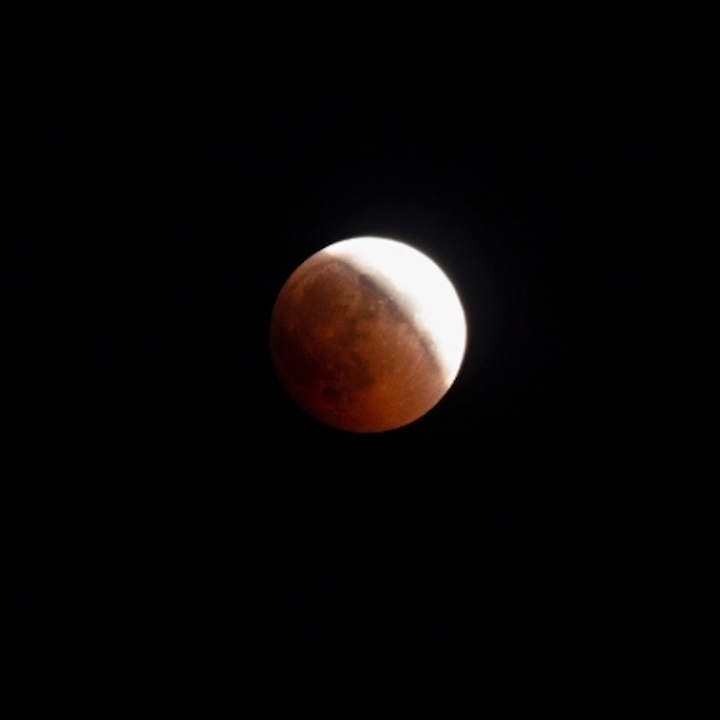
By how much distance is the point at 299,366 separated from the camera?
228 centimetres

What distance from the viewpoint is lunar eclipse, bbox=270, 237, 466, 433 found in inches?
85.0

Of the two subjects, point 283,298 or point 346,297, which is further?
point 283,298

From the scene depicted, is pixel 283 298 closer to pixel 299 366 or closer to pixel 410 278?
pixel 299 366

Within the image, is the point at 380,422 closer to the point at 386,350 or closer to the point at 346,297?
the point at 386,350

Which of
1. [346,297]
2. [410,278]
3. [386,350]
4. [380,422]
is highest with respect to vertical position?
[410,278]

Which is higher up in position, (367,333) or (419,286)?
(419,286)

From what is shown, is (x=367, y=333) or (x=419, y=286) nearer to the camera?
(x=367, y=333)

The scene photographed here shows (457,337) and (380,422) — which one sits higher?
(457,337)

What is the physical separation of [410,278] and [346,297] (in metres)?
0.29

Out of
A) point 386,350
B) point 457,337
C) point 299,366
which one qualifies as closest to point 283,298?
point 299,366

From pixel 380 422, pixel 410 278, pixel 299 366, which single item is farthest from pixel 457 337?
pixel 299 366

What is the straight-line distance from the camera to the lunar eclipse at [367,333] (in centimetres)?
216

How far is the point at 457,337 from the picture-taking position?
236 centimetres

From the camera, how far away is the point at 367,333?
84.4 inches
